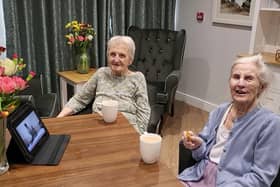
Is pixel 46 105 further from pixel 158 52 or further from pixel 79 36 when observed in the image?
pixel 158 52

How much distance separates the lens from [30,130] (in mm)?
1391

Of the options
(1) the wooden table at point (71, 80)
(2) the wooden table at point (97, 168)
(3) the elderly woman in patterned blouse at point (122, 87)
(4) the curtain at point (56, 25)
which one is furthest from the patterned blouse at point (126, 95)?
(4) the curtain at point (56, 25)

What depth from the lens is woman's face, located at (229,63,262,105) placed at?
4.99 feet

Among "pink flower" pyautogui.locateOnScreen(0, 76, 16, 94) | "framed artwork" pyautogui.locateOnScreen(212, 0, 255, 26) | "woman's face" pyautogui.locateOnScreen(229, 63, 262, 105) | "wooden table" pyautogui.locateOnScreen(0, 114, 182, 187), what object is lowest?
"wooden table" pyautogui.locateOnScreen(0, 114, 182, 187)

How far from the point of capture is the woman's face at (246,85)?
4.99 feet

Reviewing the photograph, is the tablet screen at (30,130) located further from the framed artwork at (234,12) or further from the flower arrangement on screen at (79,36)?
the framed artwork at (234,12)

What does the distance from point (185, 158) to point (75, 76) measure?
203cm

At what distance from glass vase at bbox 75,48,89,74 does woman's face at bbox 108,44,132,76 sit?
4.28 ft

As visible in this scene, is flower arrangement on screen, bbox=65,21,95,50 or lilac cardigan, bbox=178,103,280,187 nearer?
lilac cardigan, bbox=178,103,280,187

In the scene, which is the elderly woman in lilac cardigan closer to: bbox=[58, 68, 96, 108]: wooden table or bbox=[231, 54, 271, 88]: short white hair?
bbox=[231, 54, 271, 88]: short white hair

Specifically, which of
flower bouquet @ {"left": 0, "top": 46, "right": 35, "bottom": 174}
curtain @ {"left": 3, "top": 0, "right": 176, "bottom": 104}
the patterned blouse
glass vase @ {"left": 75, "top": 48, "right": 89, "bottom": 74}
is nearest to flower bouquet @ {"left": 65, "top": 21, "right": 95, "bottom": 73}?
glass vase @ {"left": 75, "top": 48, "right": 89, "bottom": 74}

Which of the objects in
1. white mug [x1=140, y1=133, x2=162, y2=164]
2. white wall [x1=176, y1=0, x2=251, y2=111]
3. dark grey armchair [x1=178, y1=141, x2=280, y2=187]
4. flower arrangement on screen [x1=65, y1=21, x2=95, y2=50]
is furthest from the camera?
white wall [x1=176, y1=0, x2=251, y2=111]

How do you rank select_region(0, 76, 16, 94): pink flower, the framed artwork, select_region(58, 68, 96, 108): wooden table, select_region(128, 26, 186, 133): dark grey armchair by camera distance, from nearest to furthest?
select_region(0, 76, 16, 94): pink flower, select_region(58, 68, 96, 108): wooden table, the framed artwork, select_region(128, 26, 186, 133): dark grey armchair

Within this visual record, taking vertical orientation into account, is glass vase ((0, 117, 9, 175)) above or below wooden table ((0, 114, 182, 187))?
above
